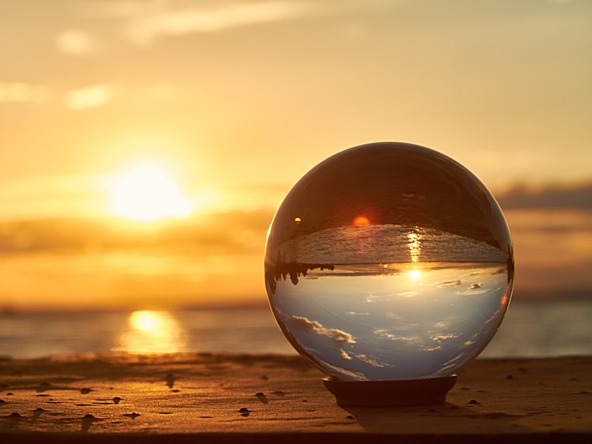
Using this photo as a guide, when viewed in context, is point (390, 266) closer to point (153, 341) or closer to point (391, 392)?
point (391, 392)

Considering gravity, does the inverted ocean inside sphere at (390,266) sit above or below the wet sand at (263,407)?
above

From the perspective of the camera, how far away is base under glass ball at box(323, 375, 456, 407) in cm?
1055

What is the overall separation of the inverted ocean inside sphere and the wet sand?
2.12 ft

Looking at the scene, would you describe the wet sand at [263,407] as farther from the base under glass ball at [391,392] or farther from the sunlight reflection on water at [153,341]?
the sunlight reflection on water at [153,341]

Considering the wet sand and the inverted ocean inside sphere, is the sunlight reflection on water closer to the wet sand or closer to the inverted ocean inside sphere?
the wet sand

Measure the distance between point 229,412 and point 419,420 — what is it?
203 centimetres

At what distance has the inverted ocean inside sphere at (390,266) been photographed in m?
9.97

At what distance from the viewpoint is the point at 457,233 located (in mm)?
10328

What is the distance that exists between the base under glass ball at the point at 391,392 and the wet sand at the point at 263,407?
0.16m

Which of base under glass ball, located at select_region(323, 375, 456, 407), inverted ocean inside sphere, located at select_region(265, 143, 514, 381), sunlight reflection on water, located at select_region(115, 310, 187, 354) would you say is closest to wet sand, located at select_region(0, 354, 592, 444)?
base under glass ball, located at select_region(323, 375, 456, 407)

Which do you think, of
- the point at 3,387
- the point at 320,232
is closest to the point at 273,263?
the point at 320,232

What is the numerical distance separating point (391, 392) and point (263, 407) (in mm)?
1380

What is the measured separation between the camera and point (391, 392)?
1055 cm

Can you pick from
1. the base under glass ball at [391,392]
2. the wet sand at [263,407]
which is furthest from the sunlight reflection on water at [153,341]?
the base under glass ball at [391,392]
